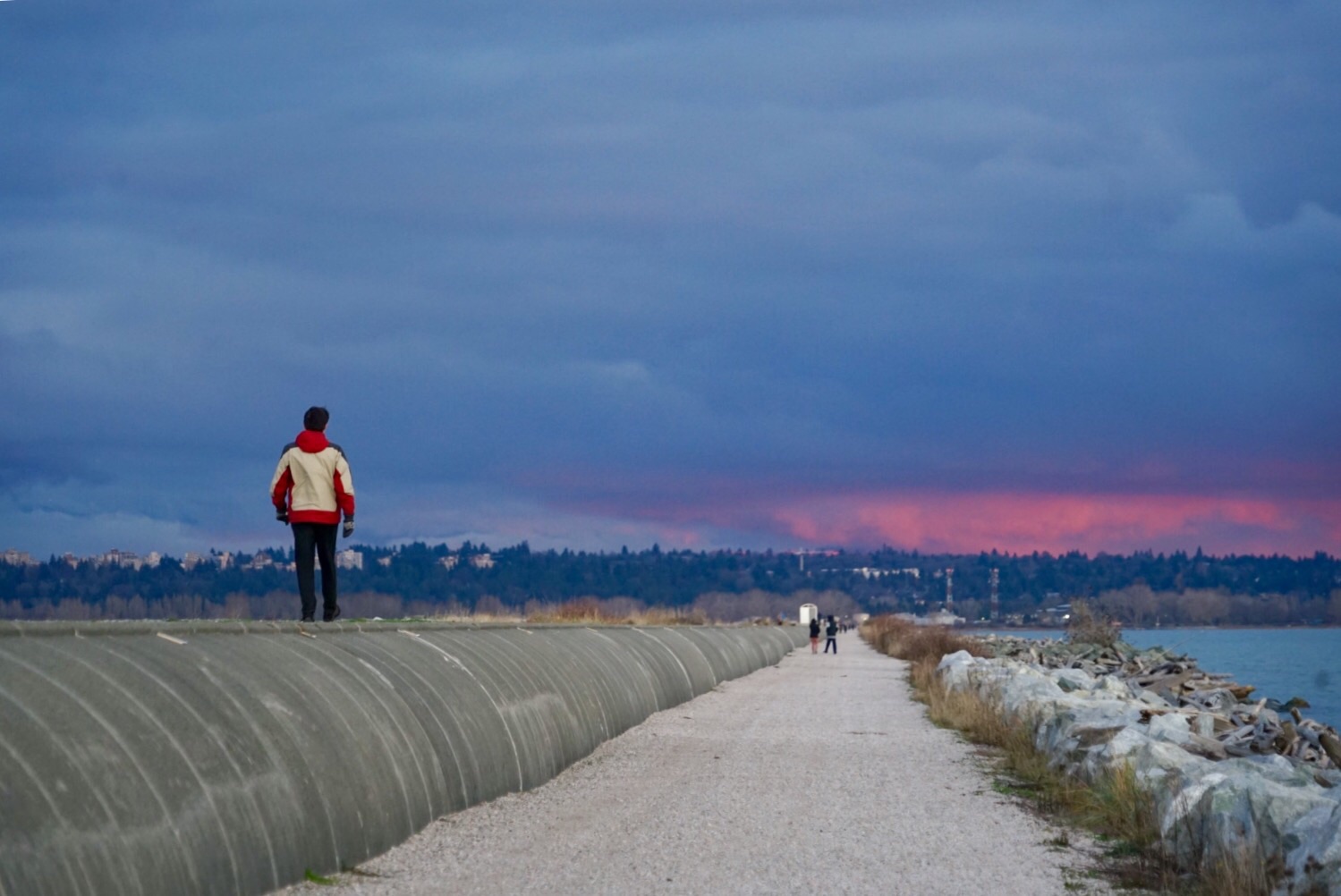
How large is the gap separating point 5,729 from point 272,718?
2.51m

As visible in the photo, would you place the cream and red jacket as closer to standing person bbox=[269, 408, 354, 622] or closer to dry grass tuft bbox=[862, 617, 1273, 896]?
standing person bbox=[269, 408, 354, 622]

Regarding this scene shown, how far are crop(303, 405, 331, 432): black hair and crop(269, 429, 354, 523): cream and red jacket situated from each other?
10 cm

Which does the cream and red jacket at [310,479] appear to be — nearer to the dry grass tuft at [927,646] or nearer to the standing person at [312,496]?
the standing person at [312,496]

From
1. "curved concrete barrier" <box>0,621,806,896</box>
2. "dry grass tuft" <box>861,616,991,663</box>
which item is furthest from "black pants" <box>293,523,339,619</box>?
"dry grass tuft" <box>861,616,991,663</box>

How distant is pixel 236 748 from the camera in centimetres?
877

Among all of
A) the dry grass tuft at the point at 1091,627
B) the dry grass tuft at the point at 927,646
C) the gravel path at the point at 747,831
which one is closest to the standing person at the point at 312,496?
the gravel path at the point at 747,831

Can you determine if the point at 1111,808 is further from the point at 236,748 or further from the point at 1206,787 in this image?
the point at 236,748

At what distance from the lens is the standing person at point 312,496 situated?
14797 mm

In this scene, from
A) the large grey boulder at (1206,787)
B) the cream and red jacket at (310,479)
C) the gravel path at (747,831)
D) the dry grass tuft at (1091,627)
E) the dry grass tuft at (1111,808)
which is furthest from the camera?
the dry grass tuft at (1091,627)

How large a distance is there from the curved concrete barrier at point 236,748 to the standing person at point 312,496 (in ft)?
3.37

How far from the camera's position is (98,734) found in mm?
7613

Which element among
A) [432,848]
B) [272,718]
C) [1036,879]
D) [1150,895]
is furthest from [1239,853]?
[272,718]

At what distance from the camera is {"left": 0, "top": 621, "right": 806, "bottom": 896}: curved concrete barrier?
23.2 ft

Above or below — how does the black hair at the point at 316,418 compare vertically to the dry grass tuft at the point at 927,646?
above
